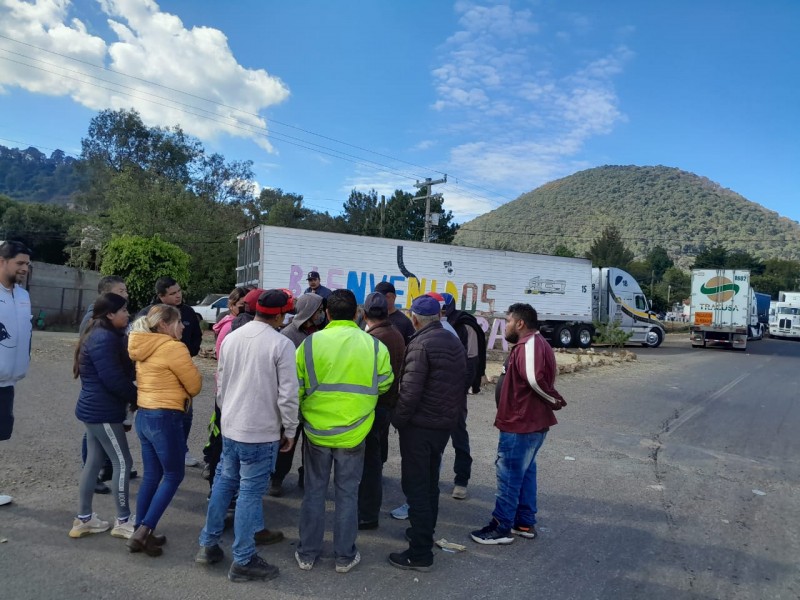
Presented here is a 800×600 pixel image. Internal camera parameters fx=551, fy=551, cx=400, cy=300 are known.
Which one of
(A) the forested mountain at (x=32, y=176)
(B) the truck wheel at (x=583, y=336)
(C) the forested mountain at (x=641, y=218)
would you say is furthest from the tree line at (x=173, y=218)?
(A) the forested mountain at (x=32, y=176)

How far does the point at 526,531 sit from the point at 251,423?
7.85 feet

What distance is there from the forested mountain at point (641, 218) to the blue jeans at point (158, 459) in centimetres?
8926

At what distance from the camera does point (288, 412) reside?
3.49 m

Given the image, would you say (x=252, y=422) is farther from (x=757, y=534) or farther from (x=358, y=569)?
(x=757, y=534)

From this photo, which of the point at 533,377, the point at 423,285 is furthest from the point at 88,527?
the point at 423,285

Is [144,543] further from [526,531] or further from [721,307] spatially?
[721,307]

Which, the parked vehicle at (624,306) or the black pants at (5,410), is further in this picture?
the parked vehicle at (624,306)

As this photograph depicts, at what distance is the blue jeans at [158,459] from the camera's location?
12.2 ft

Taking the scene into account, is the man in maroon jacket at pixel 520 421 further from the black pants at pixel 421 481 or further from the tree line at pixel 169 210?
the tree line at pixel 169 210

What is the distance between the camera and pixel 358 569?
3.69 m

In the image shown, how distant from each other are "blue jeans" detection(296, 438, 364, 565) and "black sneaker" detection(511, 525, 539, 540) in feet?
4.65

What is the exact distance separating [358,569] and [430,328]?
67.3 inches

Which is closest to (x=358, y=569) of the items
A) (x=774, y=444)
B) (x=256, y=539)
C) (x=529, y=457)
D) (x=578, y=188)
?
(x=256, y=539)

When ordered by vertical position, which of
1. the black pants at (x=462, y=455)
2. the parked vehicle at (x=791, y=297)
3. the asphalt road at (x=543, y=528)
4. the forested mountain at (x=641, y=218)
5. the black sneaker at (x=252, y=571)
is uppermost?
the forested mountain at (x=641, y=218)
